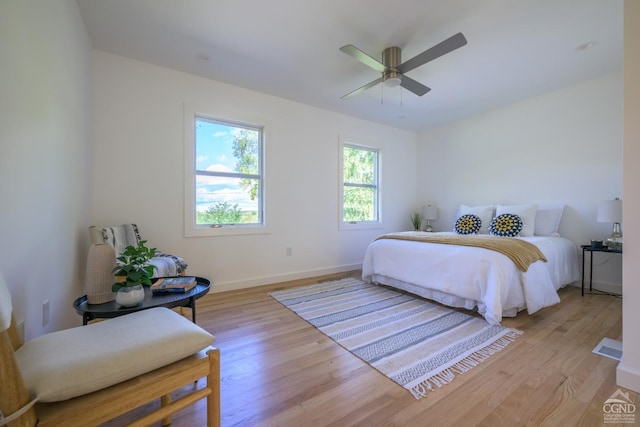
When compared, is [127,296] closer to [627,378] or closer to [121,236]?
[121,236]

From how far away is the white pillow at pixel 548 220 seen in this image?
11.0ft

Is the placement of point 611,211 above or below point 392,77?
below

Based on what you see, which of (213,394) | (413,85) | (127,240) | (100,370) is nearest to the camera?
(100,370)

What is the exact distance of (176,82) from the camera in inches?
114

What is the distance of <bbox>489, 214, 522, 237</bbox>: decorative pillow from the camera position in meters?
3.26

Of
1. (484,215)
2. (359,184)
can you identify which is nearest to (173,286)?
(359,184)

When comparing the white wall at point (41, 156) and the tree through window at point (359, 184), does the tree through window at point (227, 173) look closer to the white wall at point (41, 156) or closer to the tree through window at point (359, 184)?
the white wall at point (41, 156)

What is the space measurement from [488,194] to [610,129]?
1481 mm

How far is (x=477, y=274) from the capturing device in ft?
7.54

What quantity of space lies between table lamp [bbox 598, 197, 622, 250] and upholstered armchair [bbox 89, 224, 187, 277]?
428 centimetres

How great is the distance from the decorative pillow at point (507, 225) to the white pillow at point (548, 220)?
1.19 feet

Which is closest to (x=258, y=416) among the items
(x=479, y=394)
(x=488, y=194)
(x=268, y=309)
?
(x=479, y=394)

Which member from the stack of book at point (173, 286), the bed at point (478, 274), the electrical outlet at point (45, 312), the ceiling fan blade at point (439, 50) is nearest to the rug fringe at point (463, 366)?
the bed at point (478, 274)

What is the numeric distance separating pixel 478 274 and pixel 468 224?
1.63 meters
